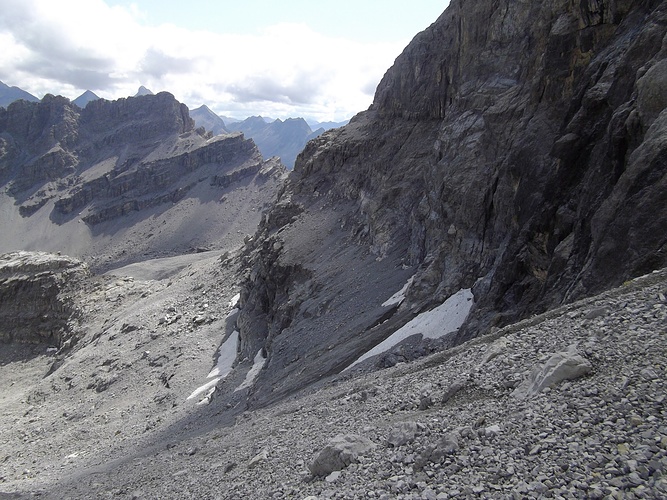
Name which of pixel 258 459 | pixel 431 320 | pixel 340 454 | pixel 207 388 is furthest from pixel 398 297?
pixel 340 454

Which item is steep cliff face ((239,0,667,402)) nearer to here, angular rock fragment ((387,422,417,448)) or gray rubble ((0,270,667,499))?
gray rubble ((0,270,667,499))

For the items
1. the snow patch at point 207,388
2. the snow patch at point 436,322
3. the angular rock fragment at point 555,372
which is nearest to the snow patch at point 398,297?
the snow patch at point 436,322

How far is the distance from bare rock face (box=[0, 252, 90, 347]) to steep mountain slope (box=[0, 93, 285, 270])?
65.5m

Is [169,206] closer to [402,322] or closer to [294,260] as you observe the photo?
[294,260]

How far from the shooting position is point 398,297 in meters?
33.1

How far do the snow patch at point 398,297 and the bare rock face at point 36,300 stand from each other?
6133 cm

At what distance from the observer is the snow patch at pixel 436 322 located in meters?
25.0

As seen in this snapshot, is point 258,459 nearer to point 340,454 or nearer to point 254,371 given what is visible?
point 340,454

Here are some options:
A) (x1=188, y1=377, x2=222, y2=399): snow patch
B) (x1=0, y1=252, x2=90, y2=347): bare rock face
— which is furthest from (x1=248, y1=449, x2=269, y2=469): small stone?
(x1=0, y1=252, x2=90, y2=347): bare rock face

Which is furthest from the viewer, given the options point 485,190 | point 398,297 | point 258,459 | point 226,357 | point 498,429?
point 226,357

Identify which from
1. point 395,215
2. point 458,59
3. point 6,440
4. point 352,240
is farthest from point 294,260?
point 6,440

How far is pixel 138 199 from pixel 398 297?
16807 cm

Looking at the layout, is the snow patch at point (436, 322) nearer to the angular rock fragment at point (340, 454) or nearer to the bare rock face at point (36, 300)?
the angular rock fragment at point (340, 454)

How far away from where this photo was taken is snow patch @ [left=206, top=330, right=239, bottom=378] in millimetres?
42531
